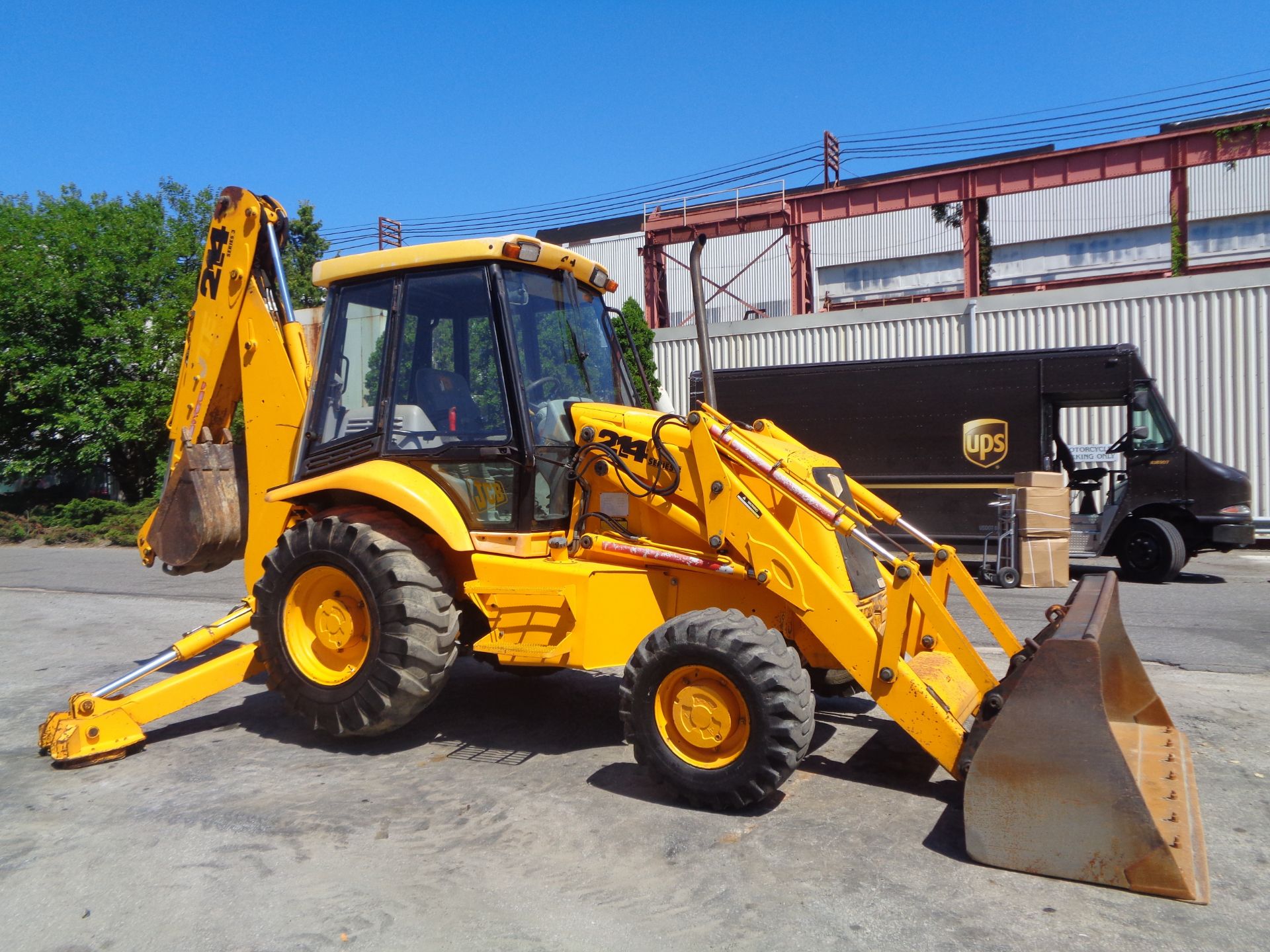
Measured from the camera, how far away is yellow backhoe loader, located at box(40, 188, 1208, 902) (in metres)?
3.74

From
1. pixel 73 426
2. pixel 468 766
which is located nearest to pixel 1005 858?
pixel 468 766

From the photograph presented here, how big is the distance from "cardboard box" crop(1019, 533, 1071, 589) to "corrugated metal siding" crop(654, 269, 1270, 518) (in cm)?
595

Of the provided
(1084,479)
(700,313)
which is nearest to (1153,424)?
(1084,479)

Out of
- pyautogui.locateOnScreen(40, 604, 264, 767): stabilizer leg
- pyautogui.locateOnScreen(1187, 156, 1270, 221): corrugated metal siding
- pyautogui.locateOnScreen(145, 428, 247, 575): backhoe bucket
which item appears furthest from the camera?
pyautogui.locateOnScreen(1187, 156, 1270, 221): corrugated metal siding

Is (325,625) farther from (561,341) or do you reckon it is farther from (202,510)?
(561,341)

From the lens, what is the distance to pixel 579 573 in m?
4.92

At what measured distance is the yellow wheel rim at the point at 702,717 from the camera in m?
4.32

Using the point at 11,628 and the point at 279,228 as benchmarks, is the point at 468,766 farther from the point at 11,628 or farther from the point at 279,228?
the point at 11,628

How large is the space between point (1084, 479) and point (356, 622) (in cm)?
1061

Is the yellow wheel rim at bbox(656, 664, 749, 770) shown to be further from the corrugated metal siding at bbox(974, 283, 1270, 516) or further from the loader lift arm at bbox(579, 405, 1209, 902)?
the corrugated metal siding at bbox(974, 283, 1270, 516)

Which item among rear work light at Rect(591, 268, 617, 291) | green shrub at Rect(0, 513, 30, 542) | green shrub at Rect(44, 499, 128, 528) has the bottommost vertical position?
green shrub at Rect(0, 513, 30, 542)

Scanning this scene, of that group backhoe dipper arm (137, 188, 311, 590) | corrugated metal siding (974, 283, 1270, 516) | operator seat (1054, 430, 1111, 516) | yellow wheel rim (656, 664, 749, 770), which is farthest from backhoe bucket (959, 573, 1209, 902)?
corrugated metal siding (974, 283, 1270, 516)

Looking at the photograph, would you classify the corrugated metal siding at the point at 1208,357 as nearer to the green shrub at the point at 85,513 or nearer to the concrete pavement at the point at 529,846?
the concrete pavement at the point at 529,846

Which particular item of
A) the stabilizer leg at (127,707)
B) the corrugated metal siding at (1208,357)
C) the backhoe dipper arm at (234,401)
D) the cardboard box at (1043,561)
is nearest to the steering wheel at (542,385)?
the backhoe dipper arm at (234,401)
